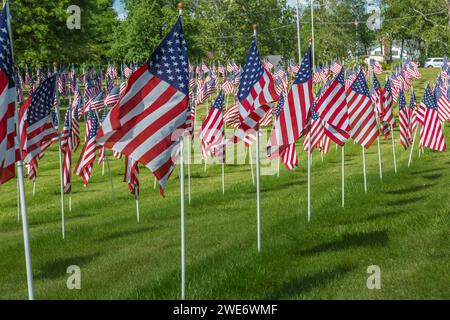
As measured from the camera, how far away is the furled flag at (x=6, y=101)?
917 centimetres

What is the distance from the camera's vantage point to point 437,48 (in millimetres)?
96250

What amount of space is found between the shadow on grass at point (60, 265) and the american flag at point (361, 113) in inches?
300

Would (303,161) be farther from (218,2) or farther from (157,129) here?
(218,2)

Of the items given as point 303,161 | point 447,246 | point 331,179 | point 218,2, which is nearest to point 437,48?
point 218,2

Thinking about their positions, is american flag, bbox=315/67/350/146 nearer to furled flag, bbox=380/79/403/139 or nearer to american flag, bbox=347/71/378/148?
american flag, bbox=347/71/378/148

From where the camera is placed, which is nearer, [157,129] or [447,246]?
[157,129]

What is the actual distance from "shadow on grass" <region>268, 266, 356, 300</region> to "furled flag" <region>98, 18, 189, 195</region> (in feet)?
7.42

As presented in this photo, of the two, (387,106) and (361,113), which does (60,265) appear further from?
(387,106)

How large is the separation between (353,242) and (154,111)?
5.30m

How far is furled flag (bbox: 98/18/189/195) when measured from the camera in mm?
9719

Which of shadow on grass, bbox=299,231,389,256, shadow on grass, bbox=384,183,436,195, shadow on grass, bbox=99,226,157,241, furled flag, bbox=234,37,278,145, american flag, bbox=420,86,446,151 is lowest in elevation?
shadow on grass, bbox=99,226,157,241

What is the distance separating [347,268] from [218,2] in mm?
74509

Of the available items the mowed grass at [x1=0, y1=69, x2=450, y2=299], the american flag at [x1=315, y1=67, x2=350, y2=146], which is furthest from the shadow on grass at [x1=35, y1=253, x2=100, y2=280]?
the american flag at [x1=315, y1=67, x2=350, y2=146]
